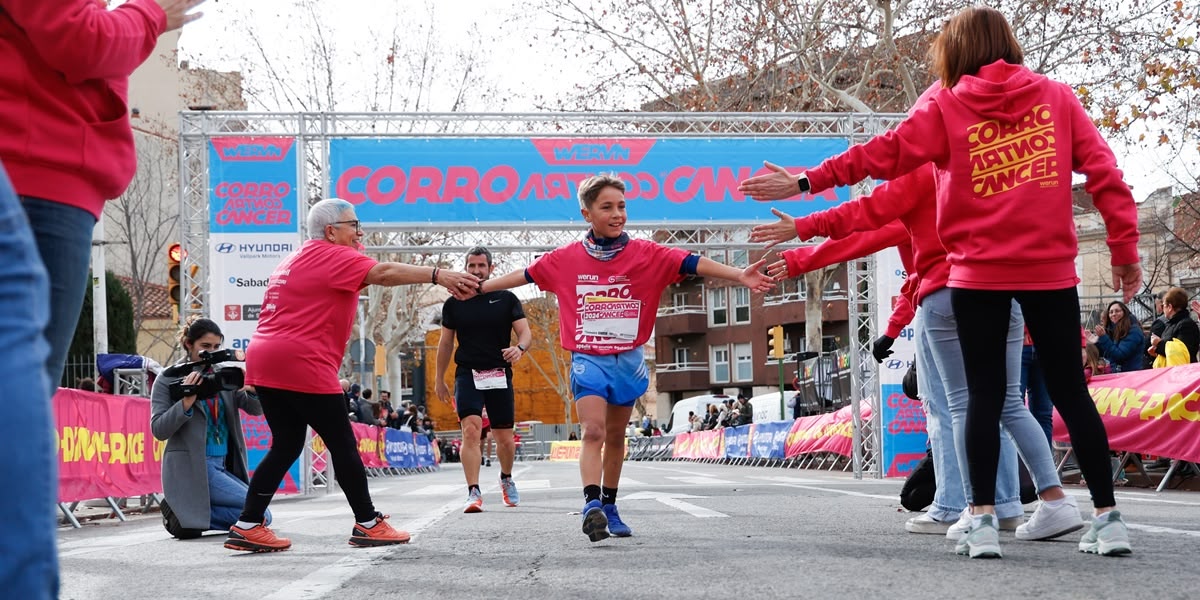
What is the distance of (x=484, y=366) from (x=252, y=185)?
257 inches

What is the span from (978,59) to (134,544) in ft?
18.9

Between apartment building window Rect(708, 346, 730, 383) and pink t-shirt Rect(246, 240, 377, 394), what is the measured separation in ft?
263

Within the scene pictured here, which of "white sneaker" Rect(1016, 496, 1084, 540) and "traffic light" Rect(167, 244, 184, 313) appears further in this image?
"traffic light" Rect(167, 244, 184, 313)

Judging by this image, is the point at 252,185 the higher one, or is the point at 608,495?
the point at 252,185

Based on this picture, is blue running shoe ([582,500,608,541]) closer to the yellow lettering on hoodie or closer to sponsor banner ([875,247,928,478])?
the yellow lettering on hoodie

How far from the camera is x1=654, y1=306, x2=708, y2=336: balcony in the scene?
8894 centimetres

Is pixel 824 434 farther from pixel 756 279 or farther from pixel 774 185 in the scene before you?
→ pixel 774 185

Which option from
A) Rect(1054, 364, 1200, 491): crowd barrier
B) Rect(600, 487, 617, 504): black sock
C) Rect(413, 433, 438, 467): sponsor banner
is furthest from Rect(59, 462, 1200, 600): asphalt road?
Rect(413, 433, 438, 467): sponsor banner

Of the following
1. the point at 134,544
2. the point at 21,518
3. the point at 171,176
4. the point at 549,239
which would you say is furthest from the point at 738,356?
the point at 21,518

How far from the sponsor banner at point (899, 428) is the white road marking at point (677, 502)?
562 cm

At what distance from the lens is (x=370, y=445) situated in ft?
94.2

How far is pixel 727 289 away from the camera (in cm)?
8762

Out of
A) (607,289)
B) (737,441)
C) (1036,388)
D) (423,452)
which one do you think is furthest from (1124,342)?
(423,452)

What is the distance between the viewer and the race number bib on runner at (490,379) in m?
11.3
